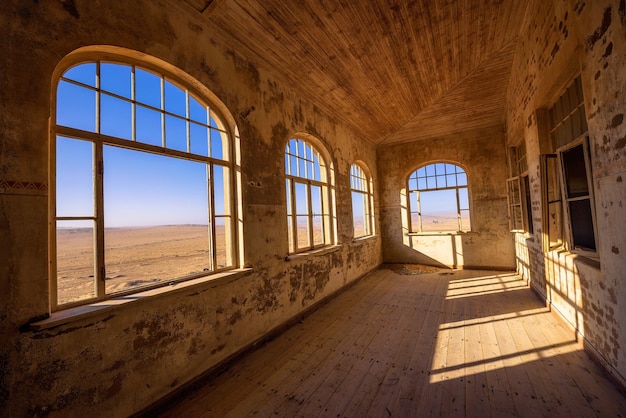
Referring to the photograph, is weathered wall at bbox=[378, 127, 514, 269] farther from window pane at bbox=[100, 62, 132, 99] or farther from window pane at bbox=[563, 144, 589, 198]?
window pane at bbox=[100, 62, 132, 99]

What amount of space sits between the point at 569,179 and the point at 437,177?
406 cm

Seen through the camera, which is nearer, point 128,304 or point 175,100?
point 128,304

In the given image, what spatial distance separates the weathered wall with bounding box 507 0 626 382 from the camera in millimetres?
1833

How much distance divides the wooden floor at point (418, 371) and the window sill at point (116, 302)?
0.90 metres

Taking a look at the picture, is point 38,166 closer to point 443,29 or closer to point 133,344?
point 133,344

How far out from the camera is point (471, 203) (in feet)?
22.1

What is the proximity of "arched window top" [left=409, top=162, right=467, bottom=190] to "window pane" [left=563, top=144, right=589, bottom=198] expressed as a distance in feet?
12.1

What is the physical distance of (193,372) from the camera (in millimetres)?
2316

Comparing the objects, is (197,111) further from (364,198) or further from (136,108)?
(364,198)

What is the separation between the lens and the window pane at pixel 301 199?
14.1ft

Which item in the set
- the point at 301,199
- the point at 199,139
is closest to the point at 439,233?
the point at 301,199

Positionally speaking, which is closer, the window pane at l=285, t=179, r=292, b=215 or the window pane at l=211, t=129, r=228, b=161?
the window pane at l=211, t=129, r=228, b=161

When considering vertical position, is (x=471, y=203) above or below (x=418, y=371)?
above

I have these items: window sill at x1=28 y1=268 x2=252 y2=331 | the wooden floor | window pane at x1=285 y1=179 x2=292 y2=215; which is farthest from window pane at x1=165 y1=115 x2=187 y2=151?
the wooden floor
